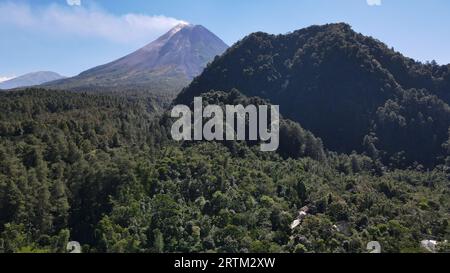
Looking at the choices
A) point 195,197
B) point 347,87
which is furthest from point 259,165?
point 347,87

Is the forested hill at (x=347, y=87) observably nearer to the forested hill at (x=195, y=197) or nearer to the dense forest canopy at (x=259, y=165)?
the dense forest canopy at (x=259, y=165)

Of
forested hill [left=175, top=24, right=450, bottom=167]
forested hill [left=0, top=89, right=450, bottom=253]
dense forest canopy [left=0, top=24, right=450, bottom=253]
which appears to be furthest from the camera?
forested hill [left=175, top=24, right=450, bottom=167]

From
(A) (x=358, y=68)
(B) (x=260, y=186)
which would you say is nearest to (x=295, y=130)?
(B) (x=260, y=186)

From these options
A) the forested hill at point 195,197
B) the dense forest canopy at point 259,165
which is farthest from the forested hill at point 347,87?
the forested hill at point 195,197

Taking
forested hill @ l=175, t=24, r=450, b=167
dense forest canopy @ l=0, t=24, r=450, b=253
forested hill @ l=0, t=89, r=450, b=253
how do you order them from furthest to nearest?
forested hill @ l=175, t=24, r=450, b=167 < dense forest canopy @ l=0, t=24, r=450, b=253 < forested hill @ l=0, t=89, r=450, b=253

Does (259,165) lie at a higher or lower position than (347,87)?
lower

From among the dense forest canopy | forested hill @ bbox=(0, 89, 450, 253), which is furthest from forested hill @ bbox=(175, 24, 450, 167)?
forested hill @ bbox=(0, 89, 450, 253)

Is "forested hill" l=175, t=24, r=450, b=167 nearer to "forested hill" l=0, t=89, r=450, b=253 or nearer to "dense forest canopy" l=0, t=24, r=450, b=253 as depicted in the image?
"dense forest canopy" l=0, t=24, r=450, b=253

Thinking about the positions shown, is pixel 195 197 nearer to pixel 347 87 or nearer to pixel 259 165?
pixel 259 165
